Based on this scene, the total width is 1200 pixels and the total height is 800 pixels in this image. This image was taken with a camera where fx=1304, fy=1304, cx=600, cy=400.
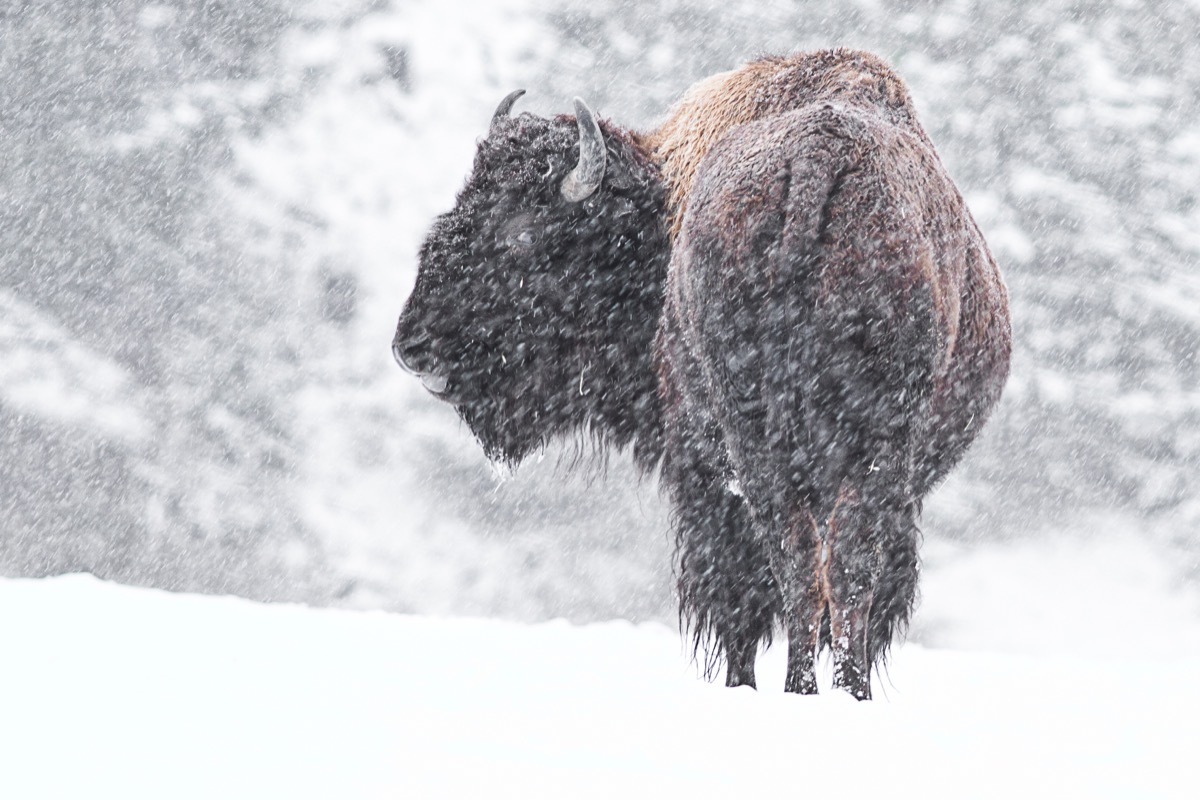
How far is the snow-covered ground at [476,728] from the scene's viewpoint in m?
1.84

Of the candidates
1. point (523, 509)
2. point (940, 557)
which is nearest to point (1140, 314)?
point (940, 557)

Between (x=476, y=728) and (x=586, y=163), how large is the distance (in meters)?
2.47

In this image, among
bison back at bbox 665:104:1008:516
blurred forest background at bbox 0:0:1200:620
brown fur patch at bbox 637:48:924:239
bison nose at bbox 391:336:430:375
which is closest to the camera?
bison back at bbox 665:104:1008:516

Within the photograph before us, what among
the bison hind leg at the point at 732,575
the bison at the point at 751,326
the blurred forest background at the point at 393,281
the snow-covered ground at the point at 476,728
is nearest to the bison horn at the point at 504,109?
the bison at the point at 751,326

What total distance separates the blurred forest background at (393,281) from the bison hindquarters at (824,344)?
17.9m

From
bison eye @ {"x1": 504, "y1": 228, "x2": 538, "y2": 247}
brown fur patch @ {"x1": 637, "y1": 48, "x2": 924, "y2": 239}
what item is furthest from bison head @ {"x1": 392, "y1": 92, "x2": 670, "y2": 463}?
brown fur patch @ {"x1": 637, "y1": 48, "x2": 924, "y2": 239}

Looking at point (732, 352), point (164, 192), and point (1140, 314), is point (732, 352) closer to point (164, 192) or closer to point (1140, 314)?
point (1140, 314)

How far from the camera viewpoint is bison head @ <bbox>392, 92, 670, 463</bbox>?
4352 mm

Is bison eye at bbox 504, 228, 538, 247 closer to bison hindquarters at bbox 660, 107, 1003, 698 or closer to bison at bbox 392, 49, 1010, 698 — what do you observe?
bison at bbox 392, 49, 1010, 698

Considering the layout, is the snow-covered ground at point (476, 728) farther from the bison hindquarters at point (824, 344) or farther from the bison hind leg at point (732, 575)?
the bison hind leg at point (732, 575)

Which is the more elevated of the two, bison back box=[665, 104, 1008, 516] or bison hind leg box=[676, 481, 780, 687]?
bison back box=[665, 104, 1008, 516]

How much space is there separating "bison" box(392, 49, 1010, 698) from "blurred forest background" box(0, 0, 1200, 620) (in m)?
16.5

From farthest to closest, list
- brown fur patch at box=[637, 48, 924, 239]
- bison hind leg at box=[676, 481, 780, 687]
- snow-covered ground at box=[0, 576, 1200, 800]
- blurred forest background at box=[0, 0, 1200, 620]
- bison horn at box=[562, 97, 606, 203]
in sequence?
1. blurred forest background at box=[0, 0, 1200, 620]
2. bison horn at box=[562, 97, 606, 203]
3. brown fur patch at box=[637, 48, 924, 239]
4. bison hind leg at box=[676, 481, 780, 687]
5. snow-covered ground at box=[0, 576, 1200, 800]

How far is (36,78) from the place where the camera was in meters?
29.2
